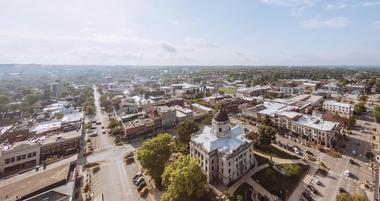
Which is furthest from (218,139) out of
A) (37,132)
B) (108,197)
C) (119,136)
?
(37,132)

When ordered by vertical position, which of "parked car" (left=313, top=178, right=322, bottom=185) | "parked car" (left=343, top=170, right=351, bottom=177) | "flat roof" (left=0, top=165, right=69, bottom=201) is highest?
"flat roof" (left=0, top=165, right=69, bottom=201)

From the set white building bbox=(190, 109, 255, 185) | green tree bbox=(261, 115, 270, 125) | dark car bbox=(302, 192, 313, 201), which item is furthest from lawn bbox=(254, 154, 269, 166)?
green tree bbox=(261, 115, 270, 125)

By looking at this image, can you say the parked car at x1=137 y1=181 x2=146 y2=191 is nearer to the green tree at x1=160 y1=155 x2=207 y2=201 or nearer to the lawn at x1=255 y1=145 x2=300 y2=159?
the green tree at x1=160 y1=155 x2=207 y2=201

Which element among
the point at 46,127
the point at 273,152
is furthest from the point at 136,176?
the point at 46,127

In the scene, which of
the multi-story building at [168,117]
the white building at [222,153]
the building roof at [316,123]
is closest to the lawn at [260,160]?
the white building at [222,153]

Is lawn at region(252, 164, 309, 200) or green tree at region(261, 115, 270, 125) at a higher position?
green tree at region(261, 115, 270, 125)

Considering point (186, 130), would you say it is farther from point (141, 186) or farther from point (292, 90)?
point (292, 90)

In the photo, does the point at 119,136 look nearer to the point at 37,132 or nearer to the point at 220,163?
the point at 37,132

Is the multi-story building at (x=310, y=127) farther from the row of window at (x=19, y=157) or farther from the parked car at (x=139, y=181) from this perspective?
the row of window at (x=19, y=157)
